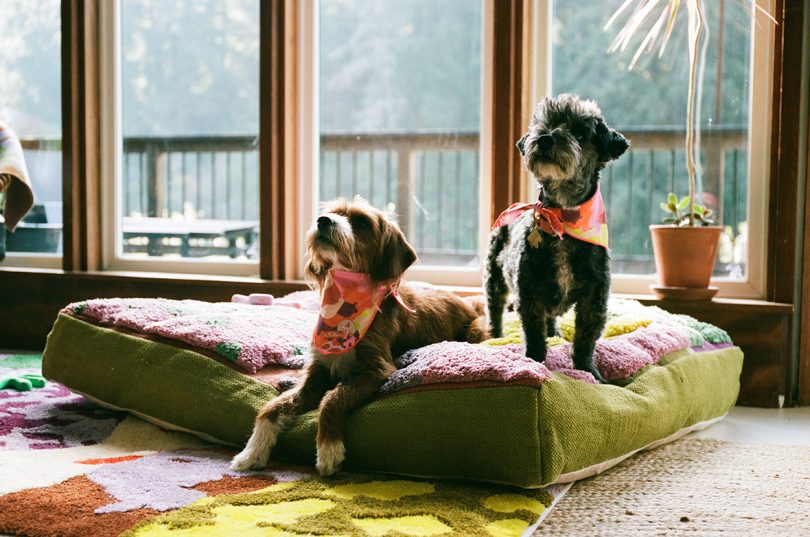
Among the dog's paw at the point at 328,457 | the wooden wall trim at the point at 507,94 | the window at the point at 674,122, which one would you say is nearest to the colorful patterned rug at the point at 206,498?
the dog's paw at the point at 328,457

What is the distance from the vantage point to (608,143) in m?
2.33

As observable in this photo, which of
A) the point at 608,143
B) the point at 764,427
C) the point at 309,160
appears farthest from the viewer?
the point at 309,160

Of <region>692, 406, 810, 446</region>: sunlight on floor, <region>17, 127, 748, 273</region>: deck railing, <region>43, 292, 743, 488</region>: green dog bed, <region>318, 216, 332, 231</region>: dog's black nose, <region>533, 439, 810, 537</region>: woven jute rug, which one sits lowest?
<region>692, 406, 810, 446</region>: sunlight on floor

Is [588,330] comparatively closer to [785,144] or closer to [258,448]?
[258,448]

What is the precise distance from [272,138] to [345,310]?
1949 millimetres

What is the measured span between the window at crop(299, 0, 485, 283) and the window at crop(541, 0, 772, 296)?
477 mm

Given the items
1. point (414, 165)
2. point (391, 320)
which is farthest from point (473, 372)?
point (414, 165)

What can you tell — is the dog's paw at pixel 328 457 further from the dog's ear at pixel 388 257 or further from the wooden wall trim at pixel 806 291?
the wooden wall trim at pixel 806 291

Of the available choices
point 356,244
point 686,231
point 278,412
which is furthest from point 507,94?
point 278,412

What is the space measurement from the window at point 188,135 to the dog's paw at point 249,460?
2220 millimetres

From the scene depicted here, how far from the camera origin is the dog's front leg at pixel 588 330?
93.9 inches

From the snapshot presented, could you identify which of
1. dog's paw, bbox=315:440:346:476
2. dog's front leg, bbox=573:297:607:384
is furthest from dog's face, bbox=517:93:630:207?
dog's paw, bbox=315:440:346:476

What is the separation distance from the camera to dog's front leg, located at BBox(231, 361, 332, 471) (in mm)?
2203

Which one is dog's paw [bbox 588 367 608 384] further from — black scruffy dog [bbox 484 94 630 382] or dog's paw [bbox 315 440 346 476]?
dog's paw [bbox 315 440 346 476]
